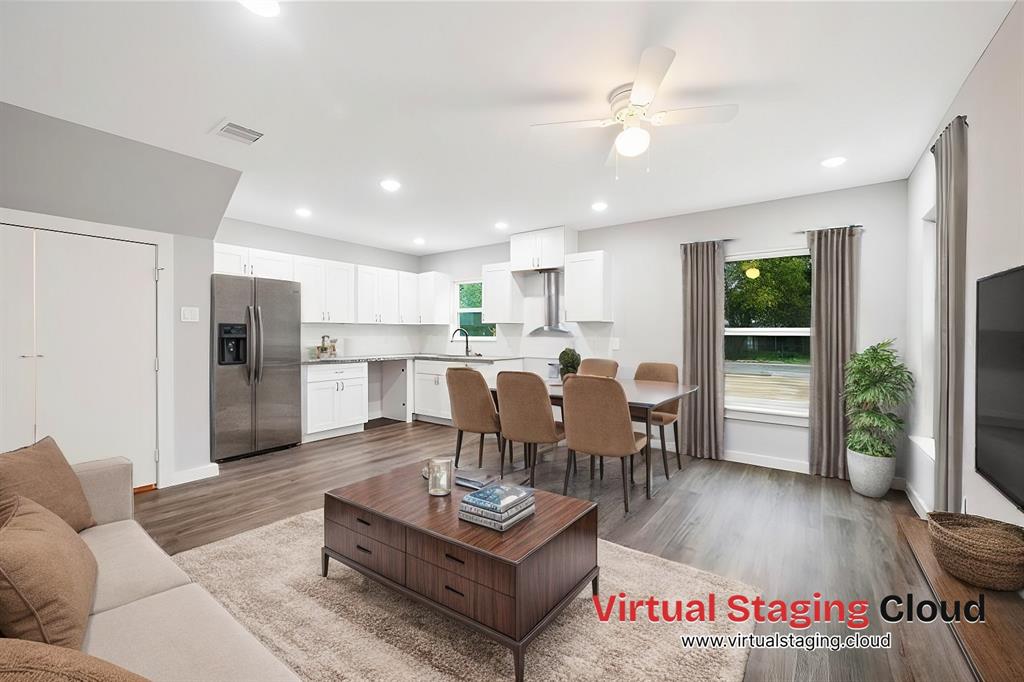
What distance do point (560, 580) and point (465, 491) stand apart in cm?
65

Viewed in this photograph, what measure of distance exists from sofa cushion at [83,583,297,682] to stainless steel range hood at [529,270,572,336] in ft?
15.4

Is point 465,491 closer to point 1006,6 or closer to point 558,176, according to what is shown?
point 558,176

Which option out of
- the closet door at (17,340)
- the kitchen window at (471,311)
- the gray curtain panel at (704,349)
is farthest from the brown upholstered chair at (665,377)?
the closet door at (17,340)

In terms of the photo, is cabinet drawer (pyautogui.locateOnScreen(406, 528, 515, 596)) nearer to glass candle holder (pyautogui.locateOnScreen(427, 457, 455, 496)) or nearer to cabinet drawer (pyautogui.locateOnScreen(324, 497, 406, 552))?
cabinet drawer (pyautogui.locateOnScreen(324, 497, 406, 552))

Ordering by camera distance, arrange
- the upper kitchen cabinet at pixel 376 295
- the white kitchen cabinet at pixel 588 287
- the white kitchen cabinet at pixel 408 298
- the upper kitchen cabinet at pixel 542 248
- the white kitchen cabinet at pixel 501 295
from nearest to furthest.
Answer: the white kitchen cabinet at pixel 588 287
the upper kitchen cabinet at pixel 542 248
the white kitchen cabinet at pixel 501 295
the upper kitchen cabinet at pixel 376 295
the white kitchen cabinet at pixel 408 298

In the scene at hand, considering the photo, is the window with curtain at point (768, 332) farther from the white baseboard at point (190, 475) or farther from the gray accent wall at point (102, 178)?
the white baseboard at point (190, 475)

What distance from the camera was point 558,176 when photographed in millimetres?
3738

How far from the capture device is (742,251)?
14.9 feet

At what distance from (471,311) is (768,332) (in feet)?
13.1

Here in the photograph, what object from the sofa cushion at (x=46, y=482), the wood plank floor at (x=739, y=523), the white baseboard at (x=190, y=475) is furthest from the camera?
the white baseboard at (x=190, y=475)

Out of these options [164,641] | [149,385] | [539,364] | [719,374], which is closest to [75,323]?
[149,385]

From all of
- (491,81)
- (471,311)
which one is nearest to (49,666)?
(491,81)

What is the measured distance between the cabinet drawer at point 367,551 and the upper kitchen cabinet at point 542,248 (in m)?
4.03

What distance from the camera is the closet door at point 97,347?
3.25 metres
